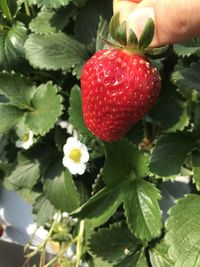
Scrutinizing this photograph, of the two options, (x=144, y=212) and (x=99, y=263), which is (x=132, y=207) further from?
(x=99, y=263)

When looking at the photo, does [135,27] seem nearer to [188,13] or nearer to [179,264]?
[188,13]

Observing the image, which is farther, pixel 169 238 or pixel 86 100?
pixel 169 238

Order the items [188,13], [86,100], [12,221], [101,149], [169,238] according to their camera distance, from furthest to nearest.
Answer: [12,221]
[101,149]
[169,238]
[86,100]
[188,13]

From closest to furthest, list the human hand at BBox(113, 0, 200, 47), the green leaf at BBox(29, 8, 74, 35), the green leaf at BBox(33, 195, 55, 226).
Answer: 1. the human hand at BBox(113, 0, 200, 47)
2. the green leaf at BBox(29, 8, 74, 35)
3. the green leaf at BBox(33, 195, 55, 226)

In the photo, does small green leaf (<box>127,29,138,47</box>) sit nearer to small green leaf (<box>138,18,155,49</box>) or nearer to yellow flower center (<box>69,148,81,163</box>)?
small green leaf (<box>138,18,155,49</box>)

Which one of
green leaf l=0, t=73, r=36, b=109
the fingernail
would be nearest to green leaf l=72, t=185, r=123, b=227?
green leaf l=0, t=73, r=36, b=109

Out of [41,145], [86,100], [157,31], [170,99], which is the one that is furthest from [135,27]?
[41,145]

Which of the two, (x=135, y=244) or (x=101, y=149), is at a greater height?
(x=101, y=149)

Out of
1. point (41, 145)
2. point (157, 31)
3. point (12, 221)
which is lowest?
point (12, 221)

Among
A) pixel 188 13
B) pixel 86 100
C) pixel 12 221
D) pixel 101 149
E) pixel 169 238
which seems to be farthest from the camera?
pixel 12 221
